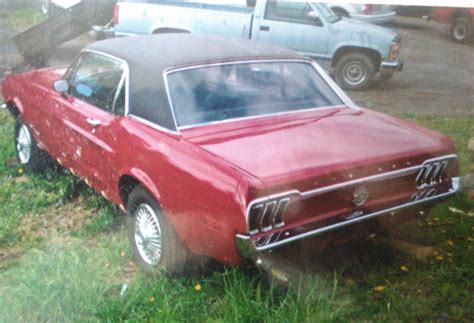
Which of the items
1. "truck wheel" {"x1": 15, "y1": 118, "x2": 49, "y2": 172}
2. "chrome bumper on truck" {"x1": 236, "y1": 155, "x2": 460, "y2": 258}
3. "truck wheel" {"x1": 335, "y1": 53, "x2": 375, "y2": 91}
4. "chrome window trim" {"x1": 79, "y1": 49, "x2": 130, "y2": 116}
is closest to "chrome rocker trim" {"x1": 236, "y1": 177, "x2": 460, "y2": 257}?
"chrome bumper on truck" {"x1": 236, "y1": 155, "x2": 460, "y2": 258}

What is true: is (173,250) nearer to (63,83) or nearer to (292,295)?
(292,295)

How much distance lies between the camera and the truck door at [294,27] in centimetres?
140

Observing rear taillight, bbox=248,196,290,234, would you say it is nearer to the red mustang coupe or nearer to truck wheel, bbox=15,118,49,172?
the red mustang coupe

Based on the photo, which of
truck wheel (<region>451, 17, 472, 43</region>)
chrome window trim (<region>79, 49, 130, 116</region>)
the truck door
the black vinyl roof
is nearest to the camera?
truck wheel (<region>451, 17, 472, 43</region>)

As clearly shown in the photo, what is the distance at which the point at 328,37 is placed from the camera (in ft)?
4.56

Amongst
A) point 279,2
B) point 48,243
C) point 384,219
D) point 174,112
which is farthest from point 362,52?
point 48,243

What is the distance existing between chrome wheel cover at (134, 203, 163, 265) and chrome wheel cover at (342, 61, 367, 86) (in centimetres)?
58

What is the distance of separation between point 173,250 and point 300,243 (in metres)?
0.38

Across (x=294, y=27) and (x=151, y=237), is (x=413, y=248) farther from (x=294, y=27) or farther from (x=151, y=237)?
(x=151, y=237)

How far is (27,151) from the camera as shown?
1.76 metres

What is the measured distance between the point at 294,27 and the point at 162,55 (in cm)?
33

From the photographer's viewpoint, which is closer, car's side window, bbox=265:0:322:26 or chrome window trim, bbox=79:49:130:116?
car's side window, bbox=265:0:322:26

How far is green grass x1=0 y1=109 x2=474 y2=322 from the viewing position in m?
1.31

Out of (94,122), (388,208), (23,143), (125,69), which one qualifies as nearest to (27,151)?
(23,143)
